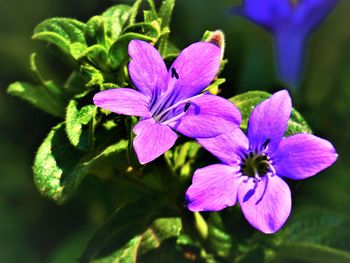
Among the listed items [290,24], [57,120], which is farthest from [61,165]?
[290,24]

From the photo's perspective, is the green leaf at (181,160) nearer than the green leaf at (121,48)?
No

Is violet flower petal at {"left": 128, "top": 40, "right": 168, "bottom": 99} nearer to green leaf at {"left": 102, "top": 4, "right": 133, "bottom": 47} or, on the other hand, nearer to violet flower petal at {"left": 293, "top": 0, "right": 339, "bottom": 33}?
green leaf at {"left": 102, "top": 4, "right": 133, "bottom": 47}

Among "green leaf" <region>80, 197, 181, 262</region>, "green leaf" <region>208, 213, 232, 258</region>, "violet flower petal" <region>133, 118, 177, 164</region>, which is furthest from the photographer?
"green leaf" <region>208, 213, 232, 258</region>

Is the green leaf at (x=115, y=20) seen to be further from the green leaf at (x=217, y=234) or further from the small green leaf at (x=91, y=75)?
the green leaf at (x=217, y=234)

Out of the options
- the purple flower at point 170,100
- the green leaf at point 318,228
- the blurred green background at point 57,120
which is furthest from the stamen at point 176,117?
the blurred green background at point 57,120

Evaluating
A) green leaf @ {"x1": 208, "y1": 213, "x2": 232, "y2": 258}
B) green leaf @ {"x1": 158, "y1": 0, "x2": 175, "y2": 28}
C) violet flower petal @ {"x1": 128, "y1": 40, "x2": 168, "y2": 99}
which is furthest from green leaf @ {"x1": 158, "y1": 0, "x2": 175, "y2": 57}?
green leaf @ {"x1": 208, "y1": 213, "x2": 232, "y2": 258}
